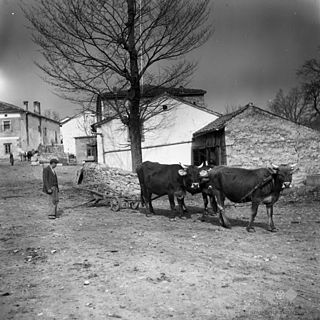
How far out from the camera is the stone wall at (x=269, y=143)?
22.1m

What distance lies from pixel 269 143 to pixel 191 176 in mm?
11486

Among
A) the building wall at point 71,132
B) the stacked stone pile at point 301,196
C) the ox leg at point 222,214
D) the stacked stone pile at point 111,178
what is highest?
the building wall at point 71,132

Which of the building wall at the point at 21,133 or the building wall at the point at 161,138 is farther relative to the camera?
the building wall at the point at 21,133

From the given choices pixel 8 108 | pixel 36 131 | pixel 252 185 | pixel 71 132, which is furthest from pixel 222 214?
pixel 36 131

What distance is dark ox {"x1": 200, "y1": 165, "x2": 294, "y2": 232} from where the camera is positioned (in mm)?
9945

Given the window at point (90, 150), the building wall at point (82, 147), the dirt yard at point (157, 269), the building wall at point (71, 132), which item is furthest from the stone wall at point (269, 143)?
the building wall at point (71, 132)

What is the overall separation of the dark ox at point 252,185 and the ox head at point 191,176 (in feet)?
2.73

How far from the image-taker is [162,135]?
97.0 feet

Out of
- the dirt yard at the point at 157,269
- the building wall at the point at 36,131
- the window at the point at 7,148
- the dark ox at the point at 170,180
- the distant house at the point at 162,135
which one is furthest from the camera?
the building wall at the point at 36,131

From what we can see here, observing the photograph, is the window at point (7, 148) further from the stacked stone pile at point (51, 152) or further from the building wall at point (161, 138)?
the building wall at point (161, 138)

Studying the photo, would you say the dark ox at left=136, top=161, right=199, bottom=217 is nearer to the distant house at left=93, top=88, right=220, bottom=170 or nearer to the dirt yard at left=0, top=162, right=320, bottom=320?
the dirt yard at left=0, top=162, right=320, bottom=320

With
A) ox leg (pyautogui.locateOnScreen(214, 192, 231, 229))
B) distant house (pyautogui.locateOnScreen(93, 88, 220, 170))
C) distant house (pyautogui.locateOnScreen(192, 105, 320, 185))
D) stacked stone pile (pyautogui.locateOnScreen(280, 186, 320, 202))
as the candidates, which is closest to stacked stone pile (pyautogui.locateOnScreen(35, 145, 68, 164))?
distant house (pyautogui.locateOnScreen(93, 88, 220, 170))

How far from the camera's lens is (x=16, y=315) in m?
5.02

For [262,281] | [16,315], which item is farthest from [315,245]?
[16,315]
